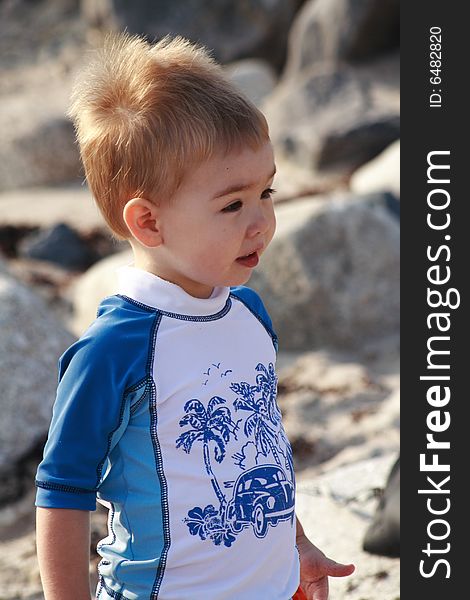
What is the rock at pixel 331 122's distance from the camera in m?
10.6

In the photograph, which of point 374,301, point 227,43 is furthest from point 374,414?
point 227,43

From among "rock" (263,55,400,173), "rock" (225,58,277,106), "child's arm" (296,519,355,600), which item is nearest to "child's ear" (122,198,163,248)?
"child's arm" (296,519,355,600)

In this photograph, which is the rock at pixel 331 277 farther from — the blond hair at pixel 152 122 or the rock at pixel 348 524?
the blond hair at pixel 152 122

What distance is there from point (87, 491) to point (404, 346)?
1632mm

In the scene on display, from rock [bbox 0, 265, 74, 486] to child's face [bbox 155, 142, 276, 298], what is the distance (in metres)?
2.56

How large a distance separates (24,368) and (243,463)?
271 cm

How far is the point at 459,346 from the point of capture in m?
3.33

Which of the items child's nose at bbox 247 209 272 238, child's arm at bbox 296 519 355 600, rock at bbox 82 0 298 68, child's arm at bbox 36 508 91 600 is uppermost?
rock at bbox 82 0 298 68

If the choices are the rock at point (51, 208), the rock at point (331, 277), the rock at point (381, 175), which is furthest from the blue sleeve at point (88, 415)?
the rock at point (51, 208)

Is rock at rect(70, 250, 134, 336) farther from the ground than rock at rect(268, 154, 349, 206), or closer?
closer

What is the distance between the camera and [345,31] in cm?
1402

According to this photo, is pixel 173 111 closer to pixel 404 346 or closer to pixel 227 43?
pixel 404 346

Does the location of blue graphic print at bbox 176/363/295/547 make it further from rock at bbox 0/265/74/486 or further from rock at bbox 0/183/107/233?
rock at bbox 0/183/107/233

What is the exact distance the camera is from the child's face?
2025 mm
